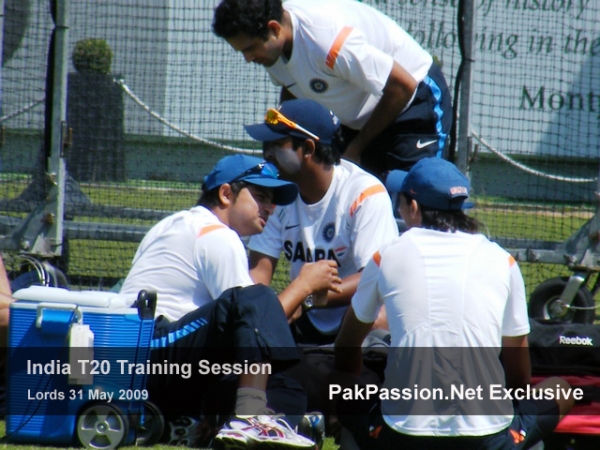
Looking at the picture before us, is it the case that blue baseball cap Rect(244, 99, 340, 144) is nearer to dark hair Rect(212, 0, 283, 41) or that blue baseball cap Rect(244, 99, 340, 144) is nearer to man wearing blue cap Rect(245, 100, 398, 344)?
man wearing blue cap Rect(245, 100, 398, 344)

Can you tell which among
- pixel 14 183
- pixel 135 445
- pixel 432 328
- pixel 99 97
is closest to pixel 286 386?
pixel 135 445

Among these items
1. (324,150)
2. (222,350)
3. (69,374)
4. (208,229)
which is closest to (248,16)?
(324,150)

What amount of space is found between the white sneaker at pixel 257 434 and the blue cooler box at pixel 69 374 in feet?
1.27

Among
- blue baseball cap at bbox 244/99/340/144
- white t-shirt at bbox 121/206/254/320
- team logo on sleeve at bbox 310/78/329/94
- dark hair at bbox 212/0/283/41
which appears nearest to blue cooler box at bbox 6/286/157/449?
white t-shirt at bbox 121/206/254/320

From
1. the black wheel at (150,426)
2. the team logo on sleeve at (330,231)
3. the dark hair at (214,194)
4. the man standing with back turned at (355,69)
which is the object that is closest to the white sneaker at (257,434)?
the black wheel at (150,426)

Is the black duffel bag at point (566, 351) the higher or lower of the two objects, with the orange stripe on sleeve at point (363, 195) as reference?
lower

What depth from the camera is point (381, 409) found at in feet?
9.67

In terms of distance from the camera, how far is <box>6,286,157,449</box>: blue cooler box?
10.5ft

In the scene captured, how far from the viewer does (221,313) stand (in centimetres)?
323

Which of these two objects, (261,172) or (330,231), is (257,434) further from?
(330,231)

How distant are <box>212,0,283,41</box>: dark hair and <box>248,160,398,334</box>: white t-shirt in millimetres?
807

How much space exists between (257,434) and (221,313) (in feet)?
1.44

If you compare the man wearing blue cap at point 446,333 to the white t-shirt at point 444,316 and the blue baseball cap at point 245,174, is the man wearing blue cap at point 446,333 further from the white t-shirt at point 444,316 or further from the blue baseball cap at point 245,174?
the blue baseball cap at point 245,174

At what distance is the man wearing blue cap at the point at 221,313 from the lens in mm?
3195
